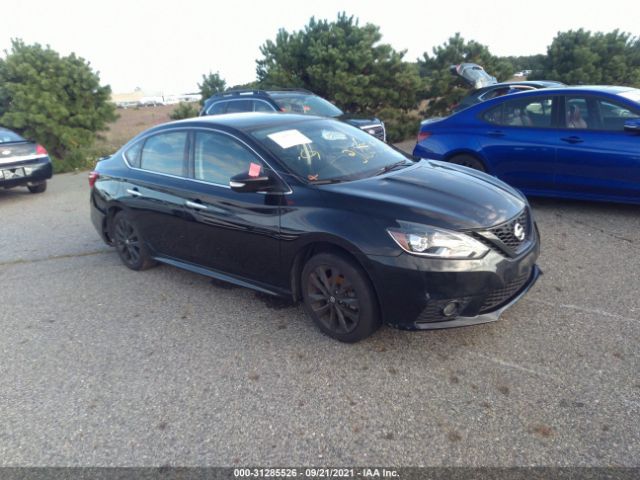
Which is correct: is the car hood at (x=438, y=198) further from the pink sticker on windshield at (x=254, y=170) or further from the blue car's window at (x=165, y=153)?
the blue car's window at (x=165, y=153)

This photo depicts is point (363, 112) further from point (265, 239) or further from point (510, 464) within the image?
point (510, 464)

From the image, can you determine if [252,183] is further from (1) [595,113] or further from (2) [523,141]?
(1) [595,113]

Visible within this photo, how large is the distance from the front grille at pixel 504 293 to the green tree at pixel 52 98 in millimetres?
13442

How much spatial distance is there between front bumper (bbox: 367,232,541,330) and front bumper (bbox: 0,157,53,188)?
28.5 feet

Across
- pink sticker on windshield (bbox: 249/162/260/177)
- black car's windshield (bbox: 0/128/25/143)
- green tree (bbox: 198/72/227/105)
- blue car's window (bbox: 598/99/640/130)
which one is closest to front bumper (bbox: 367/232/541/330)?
pink sticker on windshield (bbox: 249/162/260/177)

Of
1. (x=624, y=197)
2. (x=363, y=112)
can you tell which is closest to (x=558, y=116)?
(x=624, y=197)

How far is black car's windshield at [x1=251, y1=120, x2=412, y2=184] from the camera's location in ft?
12.4

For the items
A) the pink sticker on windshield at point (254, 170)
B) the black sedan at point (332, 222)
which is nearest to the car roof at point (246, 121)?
the black sedan at point (332, 222)

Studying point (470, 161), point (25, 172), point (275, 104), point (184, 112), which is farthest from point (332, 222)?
point (184, 112)

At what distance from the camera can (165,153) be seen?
4.65 m

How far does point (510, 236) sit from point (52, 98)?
13.9 metres

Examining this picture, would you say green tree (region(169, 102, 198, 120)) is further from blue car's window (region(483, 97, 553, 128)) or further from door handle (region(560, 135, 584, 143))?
door handle (region(560, 135, 584, 143))

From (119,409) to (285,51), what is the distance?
46.8 feet

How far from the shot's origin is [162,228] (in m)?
4.62
